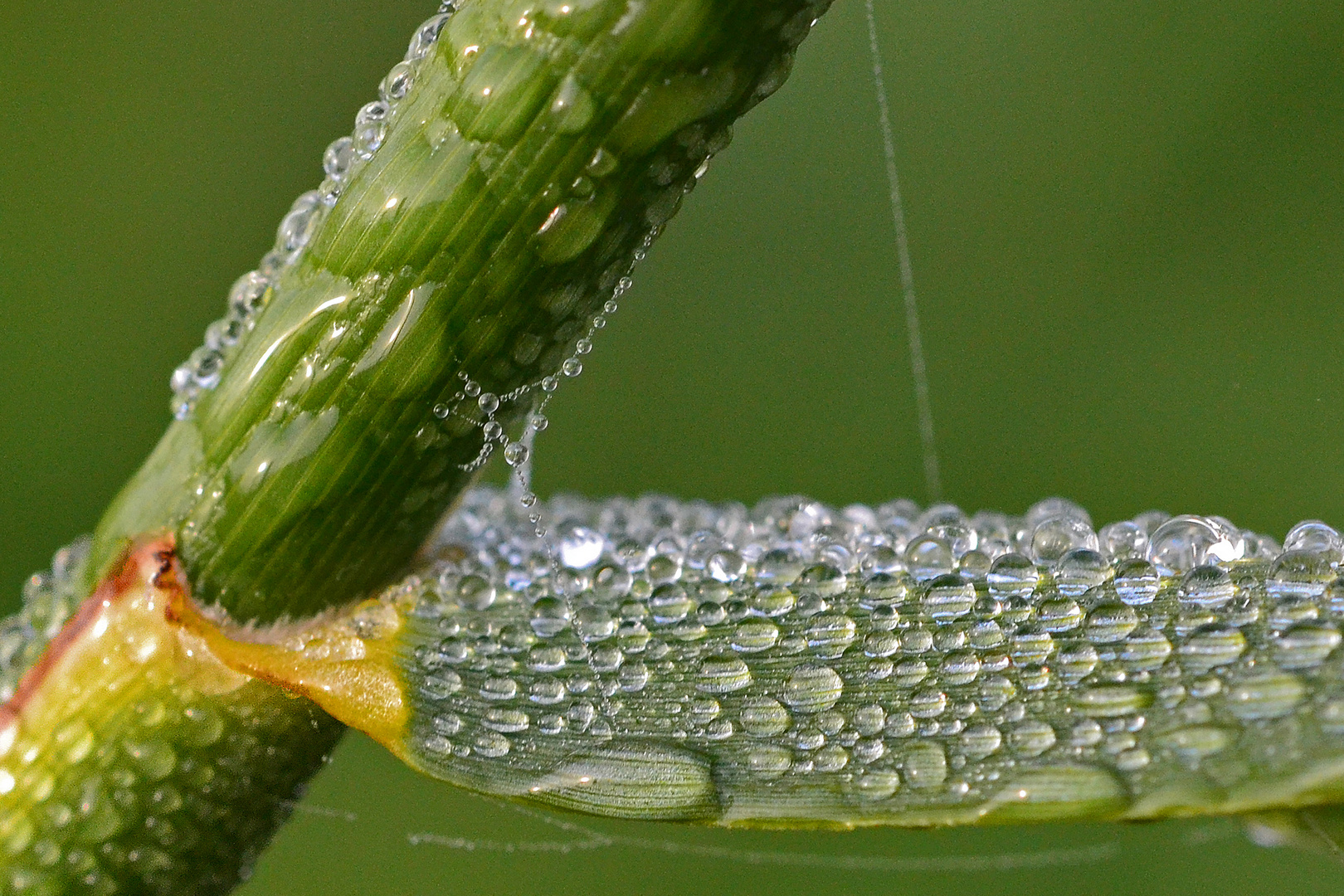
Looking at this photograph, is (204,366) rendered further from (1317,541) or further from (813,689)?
(1317,541)

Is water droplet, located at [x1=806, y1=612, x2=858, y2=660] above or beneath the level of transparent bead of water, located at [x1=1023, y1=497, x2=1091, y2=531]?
beneath

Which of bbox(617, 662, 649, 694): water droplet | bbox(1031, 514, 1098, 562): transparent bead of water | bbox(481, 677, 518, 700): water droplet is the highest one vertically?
bbox(1031, 514, 1098, 562): transparent bead of water

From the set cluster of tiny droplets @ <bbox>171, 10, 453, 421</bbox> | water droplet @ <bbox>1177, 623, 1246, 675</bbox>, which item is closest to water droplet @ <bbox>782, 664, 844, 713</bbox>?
water droplet @ <bbox>1177, 623, 1246, 675</bbox>

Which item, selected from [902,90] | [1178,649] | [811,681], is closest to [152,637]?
[811,681]

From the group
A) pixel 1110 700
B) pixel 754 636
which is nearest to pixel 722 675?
pixel 754 636

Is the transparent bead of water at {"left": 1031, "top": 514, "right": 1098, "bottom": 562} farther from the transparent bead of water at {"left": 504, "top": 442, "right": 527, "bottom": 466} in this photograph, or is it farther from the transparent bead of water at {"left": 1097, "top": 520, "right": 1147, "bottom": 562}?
the transparent bead of water at {"left": 504, "top": 442, "right": 527, "bottom": 466}

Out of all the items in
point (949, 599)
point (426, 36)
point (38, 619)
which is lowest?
point (38, 619)

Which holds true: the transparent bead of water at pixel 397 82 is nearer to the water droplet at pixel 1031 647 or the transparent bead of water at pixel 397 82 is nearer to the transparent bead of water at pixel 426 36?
the transparent bead of water at pixel 426 36

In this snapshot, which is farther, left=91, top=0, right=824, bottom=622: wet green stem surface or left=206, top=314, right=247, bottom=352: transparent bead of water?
left=206, top=314, right=247, bottom=352: transparent bead of water

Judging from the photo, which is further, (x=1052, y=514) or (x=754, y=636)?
(x=1052, y=514)
